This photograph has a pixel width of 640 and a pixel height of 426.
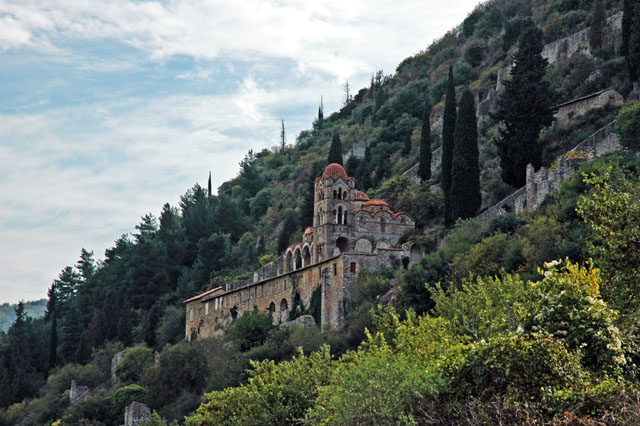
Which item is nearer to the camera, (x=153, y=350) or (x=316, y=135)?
(x=153, y=350)

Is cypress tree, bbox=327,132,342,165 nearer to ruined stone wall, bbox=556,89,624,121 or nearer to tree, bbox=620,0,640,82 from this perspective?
ruined stone wall, bbox=556,89,624,121

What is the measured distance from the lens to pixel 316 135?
5605 inches

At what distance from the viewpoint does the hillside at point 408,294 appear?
21.1 m

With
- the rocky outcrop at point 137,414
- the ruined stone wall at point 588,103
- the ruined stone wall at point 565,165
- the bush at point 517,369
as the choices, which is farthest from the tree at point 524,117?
the bush at point 517,369

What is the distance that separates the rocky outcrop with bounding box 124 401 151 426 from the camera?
51.4 metres

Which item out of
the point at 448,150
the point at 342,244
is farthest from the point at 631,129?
the point at 342,244

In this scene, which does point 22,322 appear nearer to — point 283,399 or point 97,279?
point 97,279

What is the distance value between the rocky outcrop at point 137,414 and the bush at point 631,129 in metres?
33.9

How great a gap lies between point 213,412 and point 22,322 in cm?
7604

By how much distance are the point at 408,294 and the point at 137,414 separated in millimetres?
19797

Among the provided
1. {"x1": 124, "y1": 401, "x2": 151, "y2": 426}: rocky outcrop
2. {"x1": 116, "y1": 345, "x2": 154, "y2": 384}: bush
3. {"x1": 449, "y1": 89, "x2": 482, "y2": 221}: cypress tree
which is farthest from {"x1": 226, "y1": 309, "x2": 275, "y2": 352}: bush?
{"x1": 449, "y1": 89, "x2": 482, "y2": 221}: cypress tree

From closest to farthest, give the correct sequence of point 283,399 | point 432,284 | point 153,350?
point 283,399 < point 432,284 < point 153,350

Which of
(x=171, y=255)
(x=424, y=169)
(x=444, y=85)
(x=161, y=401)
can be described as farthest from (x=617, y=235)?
(x=444, y=85)

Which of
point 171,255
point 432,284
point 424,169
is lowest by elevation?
point 432,284
